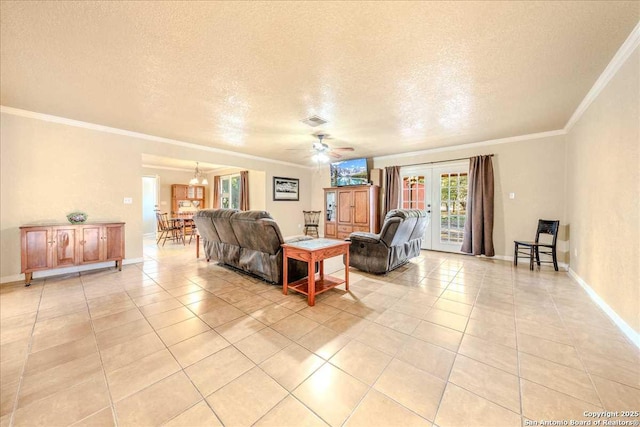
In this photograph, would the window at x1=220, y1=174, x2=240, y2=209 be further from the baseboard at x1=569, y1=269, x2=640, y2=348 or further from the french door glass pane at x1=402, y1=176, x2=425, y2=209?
the baseboard at x1=569, y1=269, x2=640, y2=348

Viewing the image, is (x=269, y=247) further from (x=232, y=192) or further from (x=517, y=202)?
(x=232, y=192)

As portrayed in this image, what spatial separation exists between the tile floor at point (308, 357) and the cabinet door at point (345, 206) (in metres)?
3.83

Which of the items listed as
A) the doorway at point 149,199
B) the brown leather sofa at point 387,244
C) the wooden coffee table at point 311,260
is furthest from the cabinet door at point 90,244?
the doorway at point 149,199

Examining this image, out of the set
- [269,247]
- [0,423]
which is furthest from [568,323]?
[0,423]

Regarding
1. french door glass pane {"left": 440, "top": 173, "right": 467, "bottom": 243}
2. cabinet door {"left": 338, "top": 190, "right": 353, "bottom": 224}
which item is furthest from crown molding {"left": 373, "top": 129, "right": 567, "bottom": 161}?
cabinet door {"left": 338, "top": 190, "right": 353, "bottom": 224}

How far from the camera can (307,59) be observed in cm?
223

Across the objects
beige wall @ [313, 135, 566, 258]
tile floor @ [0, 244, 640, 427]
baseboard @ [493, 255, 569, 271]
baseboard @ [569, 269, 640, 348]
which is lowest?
tile floor @ [0, 244, 640, 427]

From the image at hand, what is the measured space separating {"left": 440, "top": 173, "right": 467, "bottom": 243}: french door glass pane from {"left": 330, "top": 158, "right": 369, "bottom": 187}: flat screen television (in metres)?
1.94

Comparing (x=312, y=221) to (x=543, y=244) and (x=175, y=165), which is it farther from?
(x=543, y=244)

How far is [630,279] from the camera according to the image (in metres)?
2.11

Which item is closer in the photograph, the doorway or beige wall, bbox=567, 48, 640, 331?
beige wall, bbox=567, 48, 640, 331

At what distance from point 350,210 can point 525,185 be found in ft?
12.6

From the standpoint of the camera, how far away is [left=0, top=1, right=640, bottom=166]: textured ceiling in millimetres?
1708

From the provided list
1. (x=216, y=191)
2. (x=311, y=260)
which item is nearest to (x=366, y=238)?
(x=311, y=260)
